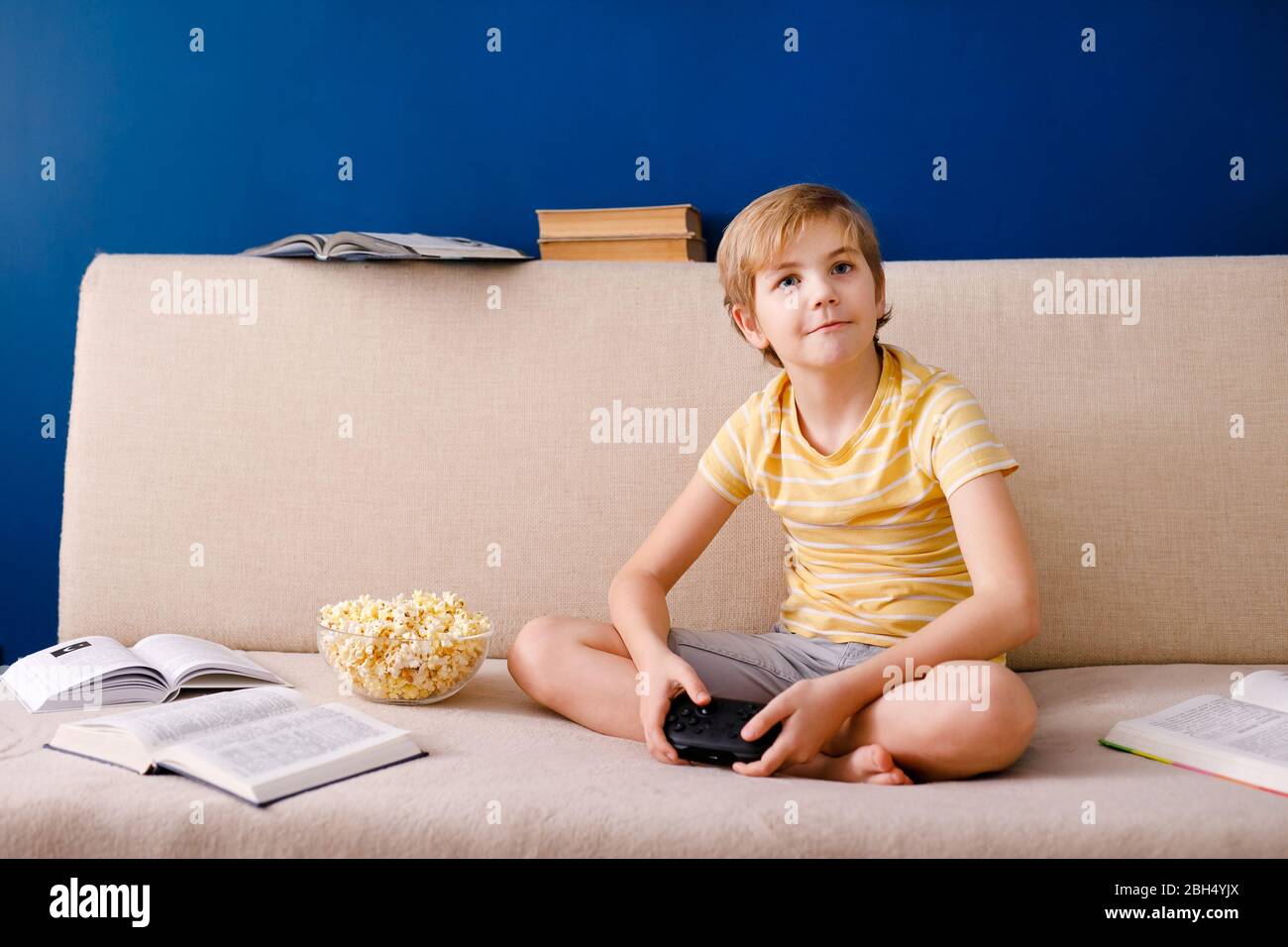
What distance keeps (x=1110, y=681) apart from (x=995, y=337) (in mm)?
538

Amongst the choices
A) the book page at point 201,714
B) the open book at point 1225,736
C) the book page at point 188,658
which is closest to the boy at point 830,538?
the open book at point 1225,736

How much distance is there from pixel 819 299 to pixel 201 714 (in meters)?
0.89

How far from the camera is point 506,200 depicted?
88.0 inches

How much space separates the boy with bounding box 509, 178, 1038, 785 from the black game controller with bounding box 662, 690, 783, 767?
0.02 metres

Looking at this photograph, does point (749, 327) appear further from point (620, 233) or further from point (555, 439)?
point (620, 233)

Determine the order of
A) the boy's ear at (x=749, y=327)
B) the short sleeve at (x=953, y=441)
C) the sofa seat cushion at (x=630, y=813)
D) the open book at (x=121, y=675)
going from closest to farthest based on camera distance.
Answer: the sofa seat cushion at (x=630, y=813) < the short sleeve at (x=953, y=441) < the open book at (x=121, y=675) < the boy's ear at (x=749, y=327)

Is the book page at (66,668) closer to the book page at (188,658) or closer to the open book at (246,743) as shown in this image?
the book page at (188,658)

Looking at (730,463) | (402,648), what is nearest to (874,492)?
(730,463)

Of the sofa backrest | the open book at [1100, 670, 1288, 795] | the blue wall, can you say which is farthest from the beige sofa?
the blue wall

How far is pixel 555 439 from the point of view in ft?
5.50

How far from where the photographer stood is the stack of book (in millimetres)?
2045

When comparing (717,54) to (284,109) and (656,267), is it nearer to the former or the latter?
(656,267)

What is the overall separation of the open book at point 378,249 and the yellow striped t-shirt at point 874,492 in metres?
0.53

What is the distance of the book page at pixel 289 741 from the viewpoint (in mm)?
1083
